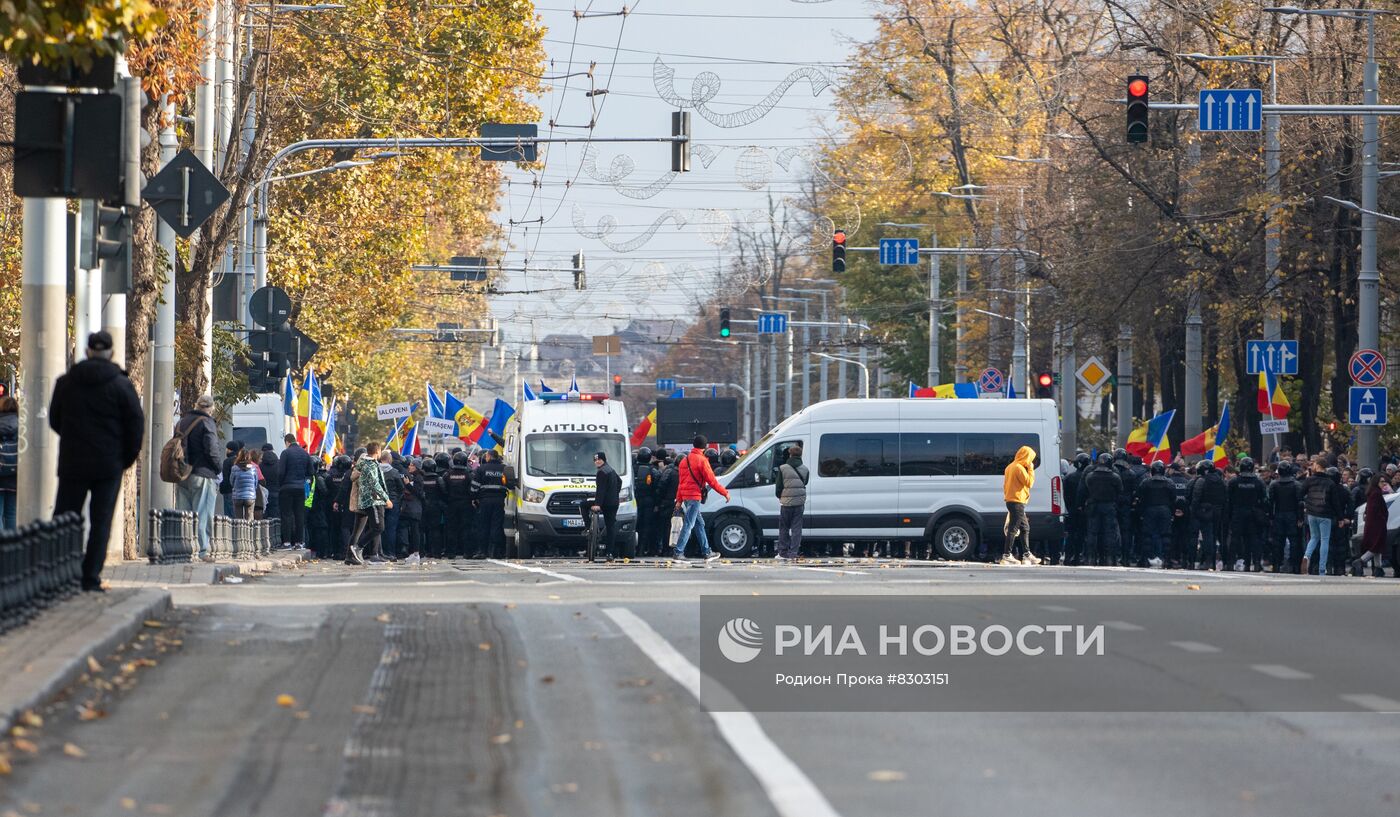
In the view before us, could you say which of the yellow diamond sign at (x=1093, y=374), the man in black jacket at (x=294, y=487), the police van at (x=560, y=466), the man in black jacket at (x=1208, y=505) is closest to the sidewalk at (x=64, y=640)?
the man in black jacket at (x=294, y=487)

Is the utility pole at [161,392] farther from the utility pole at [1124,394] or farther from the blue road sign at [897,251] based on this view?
the blue road sign at [897,251]

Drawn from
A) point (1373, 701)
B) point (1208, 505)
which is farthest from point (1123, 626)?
point (1208, 505)

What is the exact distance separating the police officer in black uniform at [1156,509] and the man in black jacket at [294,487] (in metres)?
11.8

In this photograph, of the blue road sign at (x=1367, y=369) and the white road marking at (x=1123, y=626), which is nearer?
the white road marking at (x=1123, y=626)

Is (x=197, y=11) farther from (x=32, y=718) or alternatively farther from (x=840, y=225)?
(x=840, y=225)

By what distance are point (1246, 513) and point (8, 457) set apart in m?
16.9

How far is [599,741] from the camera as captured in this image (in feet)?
26.9

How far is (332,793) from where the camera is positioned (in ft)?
23.5

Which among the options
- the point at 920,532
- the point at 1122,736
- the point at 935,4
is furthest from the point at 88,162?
the point at 935,4

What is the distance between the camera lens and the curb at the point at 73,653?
855 centimetres

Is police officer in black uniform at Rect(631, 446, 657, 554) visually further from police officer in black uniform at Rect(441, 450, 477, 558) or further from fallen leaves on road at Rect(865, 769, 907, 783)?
fallen leaves on road at Rect(865, 769, 907, 783)

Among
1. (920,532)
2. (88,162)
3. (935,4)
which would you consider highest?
(935,4)

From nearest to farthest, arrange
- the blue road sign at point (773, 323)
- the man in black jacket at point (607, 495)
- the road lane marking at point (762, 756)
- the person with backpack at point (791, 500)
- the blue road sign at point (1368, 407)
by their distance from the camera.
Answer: the road lane marking at point (762, 756) < the person with backpack at point (791, 500) < the man in black jacket at point (607, 495) < the blue road sign at point (1368, 407) < the blue road sign at point (773, 323)

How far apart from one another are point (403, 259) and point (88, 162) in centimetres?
3529
